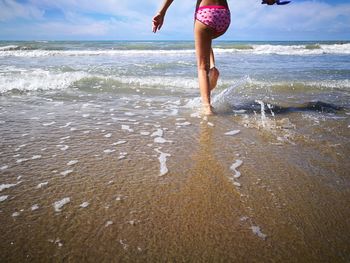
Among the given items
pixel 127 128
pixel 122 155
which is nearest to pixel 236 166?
pixel 122 155

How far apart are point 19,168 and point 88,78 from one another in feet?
15.4

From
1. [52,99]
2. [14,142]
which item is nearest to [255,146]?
[14,142]

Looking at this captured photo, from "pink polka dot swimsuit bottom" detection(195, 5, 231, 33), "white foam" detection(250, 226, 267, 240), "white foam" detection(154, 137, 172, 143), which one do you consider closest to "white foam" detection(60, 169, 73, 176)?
"white foam" detection(154, 137, 172, 143)

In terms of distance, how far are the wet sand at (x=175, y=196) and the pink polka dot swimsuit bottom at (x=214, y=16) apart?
1219 mm

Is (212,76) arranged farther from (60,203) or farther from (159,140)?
(60,203)

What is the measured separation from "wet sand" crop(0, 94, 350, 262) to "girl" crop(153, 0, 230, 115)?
83cm

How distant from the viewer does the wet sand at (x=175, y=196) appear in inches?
50.6

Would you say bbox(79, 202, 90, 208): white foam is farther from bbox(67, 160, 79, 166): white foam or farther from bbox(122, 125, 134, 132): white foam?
bbox(122, 125, 134, 132): white foam

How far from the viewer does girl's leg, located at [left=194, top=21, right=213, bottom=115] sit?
3.30 metres

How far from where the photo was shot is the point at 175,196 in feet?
5.59

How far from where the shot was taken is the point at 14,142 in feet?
8.23

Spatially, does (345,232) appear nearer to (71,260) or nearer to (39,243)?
(71,260)

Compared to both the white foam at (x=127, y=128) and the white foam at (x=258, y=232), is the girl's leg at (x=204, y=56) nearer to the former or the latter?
the white foam at (x=127, y=128)

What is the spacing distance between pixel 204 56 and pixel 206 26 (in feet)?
→ 1.17
